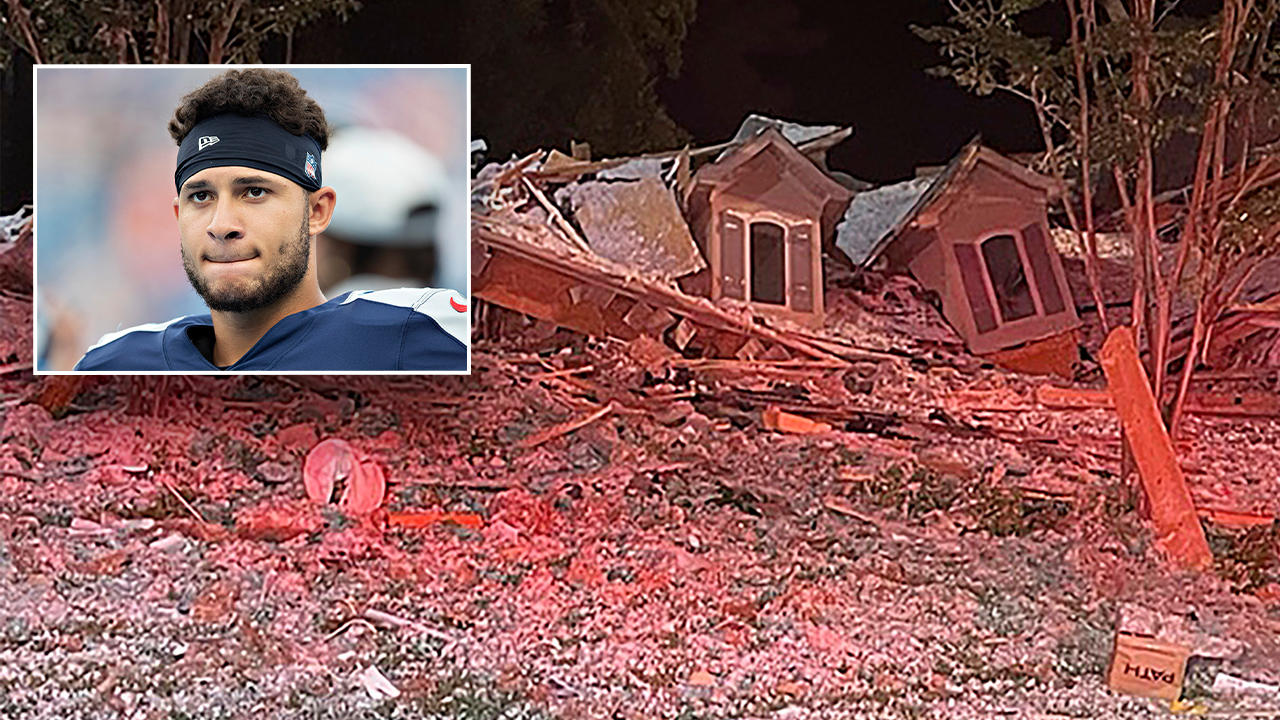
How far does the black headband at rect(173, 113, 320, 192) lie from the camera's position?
407 cm

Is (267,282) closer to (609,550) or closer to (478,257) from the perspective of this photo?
(478,257)

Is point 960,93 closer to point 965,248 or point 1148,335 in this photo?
point 965,248

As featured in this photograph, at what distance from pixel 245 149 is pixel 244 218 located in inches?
7.8

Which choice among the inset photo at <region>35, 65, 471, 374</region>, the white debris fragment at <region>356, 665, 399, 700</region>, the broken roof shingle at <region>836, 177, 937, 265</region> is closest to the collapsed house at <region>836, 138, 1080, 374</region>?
the broken roof shingle at <region>836, 177, 937, 265</region>

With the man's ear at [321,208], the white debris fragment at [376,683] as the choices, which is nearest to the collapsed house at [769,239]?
the man's ear at [321,208]

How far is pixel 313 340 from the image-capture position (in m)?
4.15

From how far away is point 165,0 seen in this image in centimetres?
428

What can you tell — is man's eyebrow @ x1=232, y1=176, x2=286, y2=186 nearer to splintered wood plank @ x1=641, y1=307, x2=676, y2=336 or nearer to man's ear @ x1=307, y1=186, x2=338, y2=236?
man's ear @ x1=307, y1=186, x2=338, y2=236

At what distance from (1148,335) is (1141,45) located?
2.87 ft

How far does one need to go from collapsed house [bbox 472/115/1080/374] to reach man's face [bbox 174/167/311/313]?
617 mm

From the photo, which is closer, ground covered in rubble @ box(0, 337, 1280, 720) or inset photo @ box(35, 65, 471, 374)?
ground covered in rubble @ box(0, 337, 1280, 720)

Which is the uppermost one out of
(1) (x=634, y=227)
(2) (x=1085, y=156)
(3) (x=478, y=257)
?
(2) (x=1085, y=156)

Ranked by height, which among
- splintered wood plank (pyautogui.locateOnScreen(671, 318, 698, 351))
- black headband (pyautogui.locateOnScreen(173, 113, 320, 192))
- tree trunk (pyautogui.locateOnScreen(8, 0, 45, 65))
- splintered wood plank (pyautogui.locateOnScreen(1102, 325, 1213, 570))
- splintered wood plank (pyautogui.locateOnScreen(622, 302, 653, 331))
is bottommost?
splintered wood plank (pyautogui.locateOnScreen(1102, 325, 1213, 570))

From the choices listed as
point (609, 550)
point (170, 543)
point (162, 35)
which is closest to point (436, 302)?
point (609, 550)
